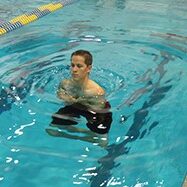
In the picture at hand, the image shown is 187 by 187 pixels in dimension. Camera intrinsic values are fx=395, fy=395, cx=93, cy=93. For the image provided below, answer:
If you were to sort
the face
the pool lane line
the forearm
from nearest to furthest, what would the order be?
the face < the forearm < the pool lane line

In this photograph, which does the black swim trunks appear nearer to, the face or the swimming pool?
the swimming pool

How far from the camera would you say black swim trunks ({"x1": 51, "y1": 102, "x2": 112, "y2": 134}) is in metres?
3.64

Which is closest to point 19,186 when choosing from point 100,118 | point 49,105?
point 100,118

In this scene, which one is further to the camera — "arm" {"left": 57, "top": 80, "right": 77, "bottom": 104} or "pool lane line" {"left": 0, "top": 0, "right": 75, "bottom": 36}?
"pool lane line" {"left": 0, "top": 0, "right": 75, "bottom": 36}

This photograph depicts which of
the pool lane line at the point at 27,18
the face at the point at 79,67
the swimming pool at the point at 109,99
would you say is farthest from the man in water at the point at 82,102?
the pool lane line at the point at 27,18

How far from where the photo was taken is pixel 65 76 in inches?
199

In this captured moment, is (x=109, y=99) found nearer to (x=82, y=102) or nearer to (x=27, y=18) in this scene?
(x=82, y=102)

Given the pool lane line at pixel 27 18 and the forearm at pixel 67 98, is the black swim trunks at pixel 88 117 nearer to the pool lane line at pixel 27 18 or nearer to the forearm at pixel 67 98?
the forearm at pixel 67 98

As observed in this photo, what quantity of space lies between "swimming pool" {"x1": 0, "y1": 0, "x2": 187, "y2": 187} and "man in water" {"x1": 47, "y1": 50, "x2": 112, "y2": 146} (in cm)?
17

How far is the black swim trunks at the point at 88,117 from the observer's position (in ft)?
A: 12.0

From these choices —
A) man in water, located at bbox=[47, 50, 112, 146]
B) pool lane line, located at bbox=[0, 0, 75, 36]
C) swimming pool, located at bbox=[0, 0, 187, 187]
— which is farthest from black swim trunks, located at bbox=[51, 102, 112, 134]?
pool lane line, located at bbox=[0, 0, 75, 36]

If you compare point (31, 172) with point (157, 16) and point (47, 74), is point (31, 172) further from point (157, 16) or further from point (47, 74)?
point (157, 16)

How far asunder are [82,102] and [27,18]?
4.83m

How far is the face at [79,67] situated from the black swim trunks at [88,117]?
0.30 metres
